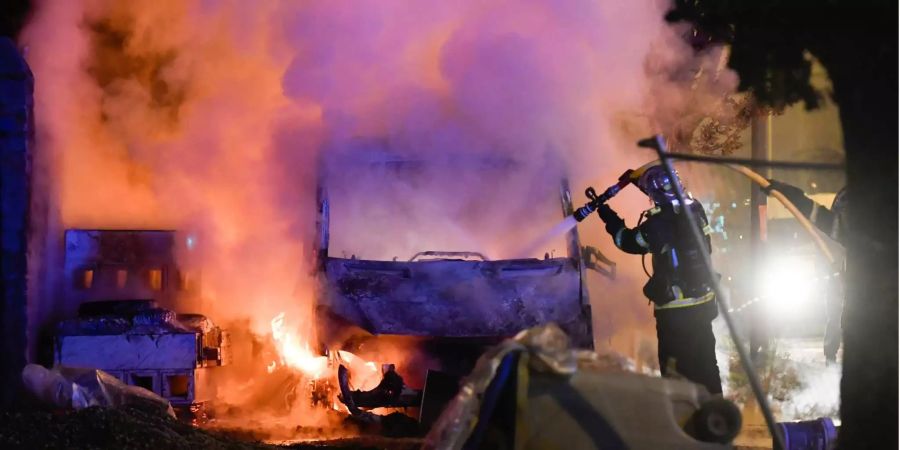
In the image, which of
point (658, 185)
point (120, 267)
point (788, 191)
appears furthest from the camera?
point (120, 267)

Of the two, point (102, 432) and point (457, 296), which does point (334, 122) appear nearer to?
point (457, 296)

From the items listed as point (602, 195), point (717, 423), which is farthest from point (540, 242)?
point (717, 423)

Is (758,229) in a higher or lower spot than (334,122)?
lower

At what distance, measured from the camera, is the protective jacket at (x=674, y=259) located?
543 cm

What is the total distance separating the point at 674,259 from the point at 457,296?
1.57 m

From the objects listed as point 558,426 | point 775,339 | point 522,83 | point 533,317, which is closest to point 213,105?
point 522,83

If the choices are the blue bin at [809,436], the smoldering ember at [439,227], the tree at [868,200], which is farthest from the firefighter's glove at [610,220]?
the tree at [868,200]

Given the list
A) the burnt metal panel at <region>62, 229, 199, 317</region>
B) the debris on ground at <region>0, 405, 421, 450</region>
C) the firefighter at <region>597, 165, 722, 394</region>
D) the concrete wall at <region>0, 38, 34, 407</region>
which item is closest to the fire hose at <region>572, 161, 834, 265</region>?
the firefighter at <region>597, 165, 722, 394</region>

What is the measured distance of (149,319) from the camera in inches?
268

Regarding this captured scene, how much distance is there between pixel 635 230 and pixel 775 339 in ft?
14.2

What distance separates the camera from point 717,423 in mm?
3006

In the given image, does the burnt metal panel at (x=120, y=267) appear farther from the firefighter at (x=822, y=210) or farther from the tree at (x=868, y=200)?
the tree at (x=868, y=200)

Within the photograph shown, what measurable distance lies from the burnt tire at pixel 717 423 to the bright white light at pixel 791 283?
705cm

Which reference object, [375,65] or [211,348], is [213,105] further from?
[211,348]
